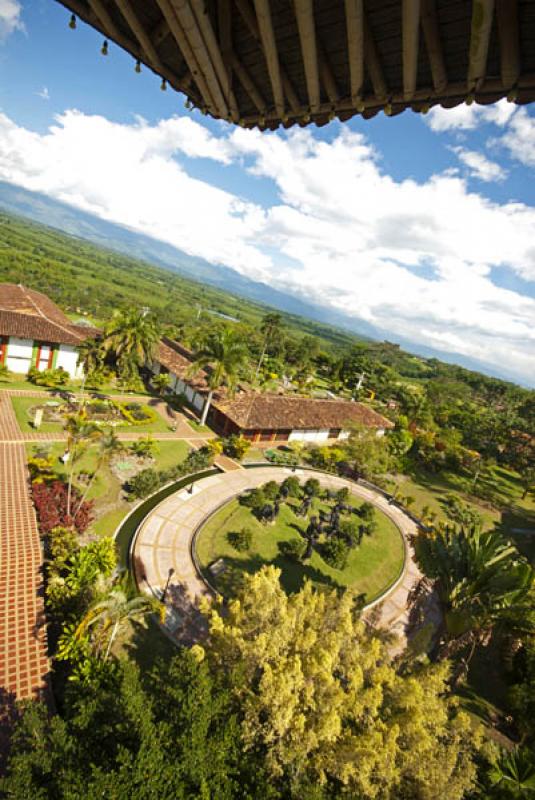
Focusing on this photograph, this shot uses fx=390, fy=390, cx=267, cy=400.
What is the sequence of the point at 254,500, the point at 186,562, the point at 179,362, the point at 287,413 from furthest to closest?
the point at 179,362 → the point at 287,413 → the point at 254,500 → the point at 186,562

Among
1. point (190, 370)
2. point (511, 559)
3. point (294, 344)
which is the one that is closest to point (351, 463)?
point (190, 370)


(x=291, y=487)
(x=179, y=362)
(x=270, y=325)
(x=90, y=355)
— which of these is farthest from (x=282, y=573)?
(x=270, y=325)

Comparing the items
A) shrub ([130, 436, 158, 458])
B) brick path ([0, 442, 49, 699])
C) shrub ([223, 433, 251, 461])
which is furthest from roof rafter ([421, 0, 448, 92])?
shrub ([223, 433, 251, 461])

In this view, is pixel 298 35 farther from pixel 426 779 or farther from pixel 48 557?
pixel 48 557

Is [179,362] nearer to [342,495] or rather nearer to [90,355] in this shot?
[90,355]

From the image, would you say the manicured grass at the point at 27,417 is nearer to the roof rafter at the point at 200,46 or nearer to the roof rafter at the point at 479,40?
the roof rafter at the point at 200,46

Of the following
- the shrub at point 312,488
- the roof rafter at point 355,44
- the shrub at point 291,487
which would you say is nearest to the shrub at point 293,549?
the shrub at point 291,487
